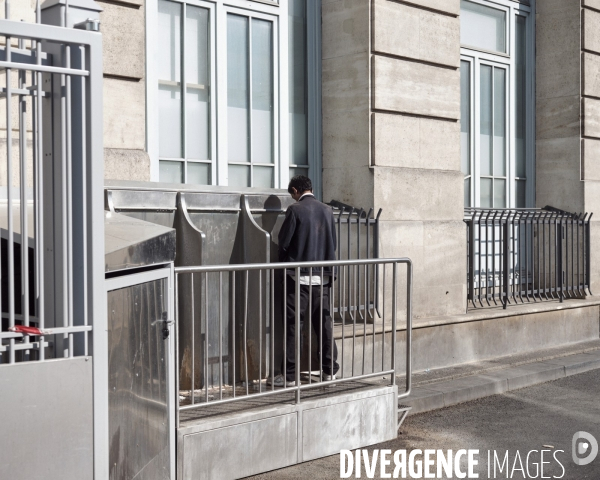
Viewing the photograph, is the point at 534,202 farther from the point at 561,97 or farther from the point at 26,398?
the point at 26,398

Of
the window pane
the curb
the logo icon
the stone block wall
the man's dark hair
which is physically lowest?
the logo icon

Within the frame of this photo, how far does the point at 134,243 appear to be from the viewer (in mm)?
4121

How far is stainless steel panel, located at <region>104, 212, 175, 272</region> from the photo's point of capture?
398 centimetres

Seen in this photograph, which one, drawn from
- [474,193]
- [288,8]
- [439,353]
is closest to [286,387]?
[439,353]

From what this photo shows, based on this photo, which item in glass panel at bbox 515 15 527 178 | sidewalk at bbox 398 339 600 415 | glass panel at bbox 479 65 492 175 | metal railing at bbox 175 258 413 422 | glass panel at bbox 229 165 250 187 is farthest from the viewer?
glass panel at bbox 515 15 527 178

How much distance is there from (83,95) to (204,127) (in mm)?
5091

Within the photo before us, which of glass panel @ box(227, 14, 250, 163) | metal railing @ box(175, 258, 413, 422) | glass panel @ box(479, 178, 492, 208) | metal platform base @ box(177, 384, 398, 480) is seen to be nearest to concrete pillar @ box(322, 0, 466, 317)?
glass panel @ box(227, 14, 250, 163)

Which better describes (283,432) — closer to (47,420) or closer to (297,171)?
(47,420)

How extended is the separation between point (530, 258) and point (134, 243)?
9144 mm

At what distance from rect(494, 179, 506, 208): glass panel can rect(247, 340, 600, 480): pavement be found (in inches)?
108

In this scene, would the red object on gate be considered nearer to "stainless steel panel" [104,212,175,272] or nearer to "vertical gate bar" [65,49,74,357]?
"vertical gate bar" [65,49,74,357]

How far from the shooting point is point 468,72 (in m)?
11.6

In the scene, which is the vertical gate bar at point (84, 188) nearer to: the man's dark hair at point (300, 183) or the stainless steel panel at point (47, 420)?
the stainless steel panel at point (47, 420)

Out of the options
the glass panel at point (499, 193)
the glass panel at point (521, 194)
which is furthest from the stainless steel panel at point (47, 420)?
the glass panel at point (521, 194)
